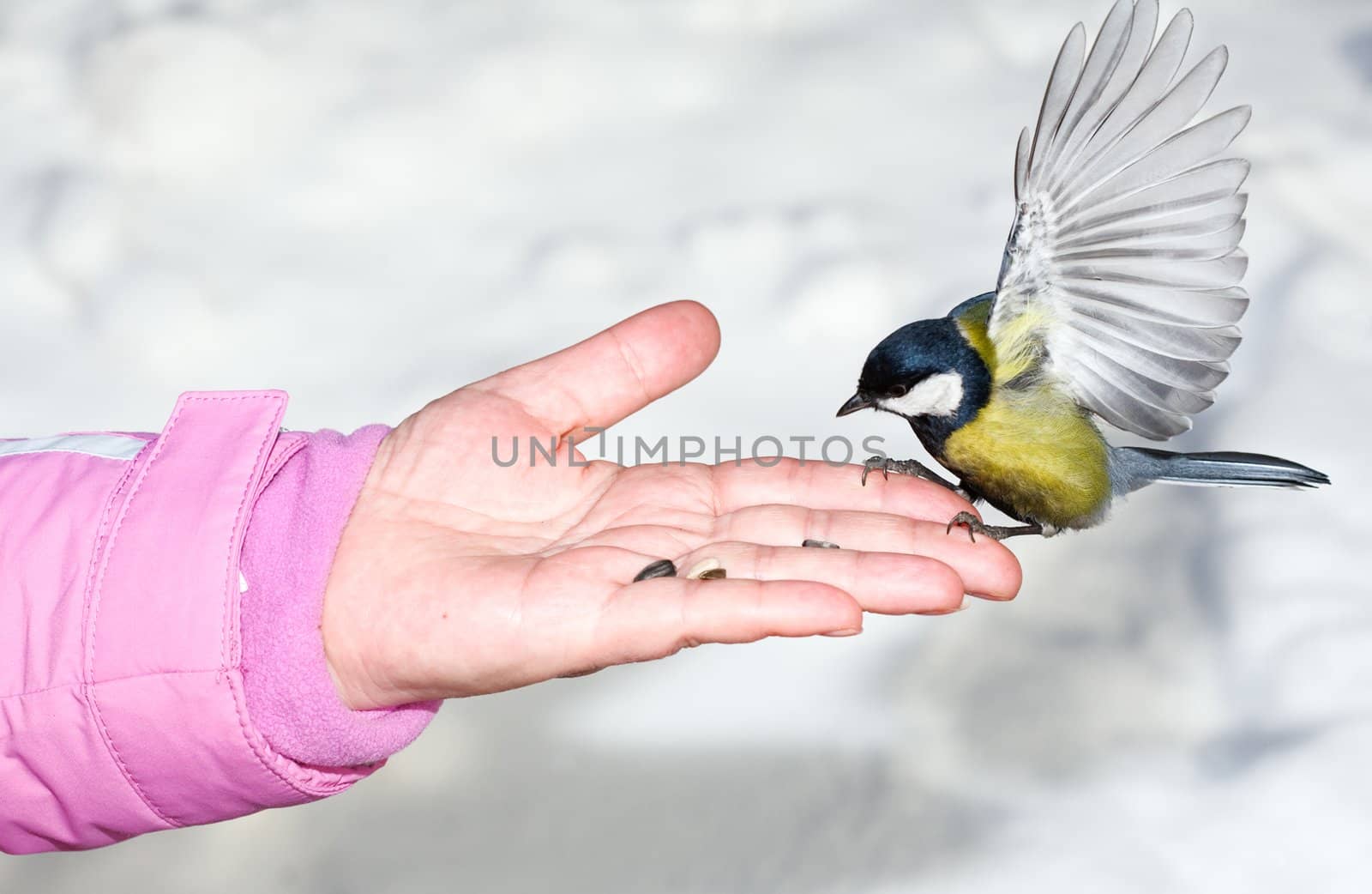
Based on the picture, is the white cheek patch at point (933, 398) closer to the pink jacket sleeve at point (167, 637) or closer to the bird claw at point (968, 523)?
the bird claw at point (968, 523)

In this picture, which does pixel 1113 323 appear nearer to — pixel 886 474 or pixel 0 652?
pixel 886 474

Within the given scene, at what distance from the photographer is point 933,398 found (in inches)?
50.9

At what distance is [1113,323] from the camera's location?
1.25 meters

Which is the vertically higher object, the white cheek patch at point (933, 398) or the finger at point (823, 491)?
the white cheek patch at point (933, 398)

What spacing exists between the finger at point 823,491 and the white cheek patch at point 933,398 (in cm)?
8

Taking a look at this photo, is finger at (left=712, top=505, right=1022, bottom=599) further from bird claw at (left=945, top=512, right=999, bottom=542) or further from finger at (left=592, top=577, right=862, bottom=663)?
finger at (left=592, top=577, right=862, bottom=663)

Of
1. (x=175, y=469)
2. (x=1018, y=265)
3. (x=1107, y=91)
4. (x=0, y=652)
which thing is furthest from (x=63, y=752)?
(x=1107, y=91)

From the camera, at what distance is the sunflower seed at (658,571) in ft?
3.52

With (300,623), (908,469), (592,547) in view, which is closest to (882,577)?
(592,547)

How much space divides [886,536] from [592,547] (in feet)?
0.94

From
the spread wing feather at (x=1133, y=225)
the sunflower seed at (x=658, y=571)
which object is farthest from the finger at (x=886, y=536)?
the spread wing feather at (x=1133, y=225)

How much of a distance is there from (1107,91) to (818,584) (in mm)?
541

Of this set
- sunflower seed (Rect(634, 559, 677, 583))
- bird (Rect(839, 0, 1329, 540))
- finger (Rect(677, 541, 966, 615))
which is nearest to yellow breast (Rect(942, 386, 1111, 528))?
bird (Rect(839, 0, 1329, 540))

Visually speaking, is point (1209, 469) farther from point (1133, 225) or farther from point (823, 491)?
point (823, 491)
